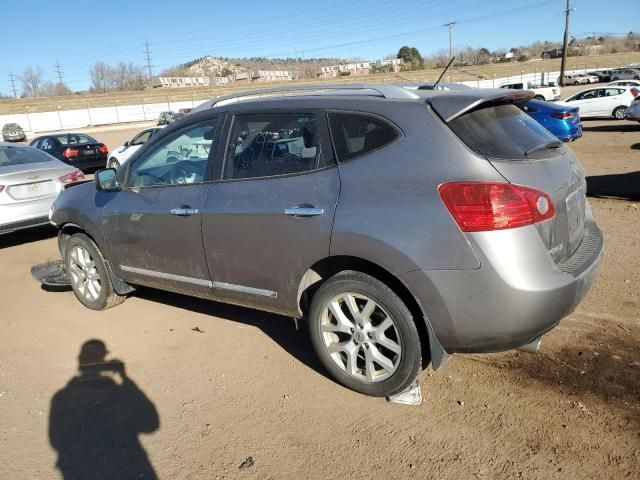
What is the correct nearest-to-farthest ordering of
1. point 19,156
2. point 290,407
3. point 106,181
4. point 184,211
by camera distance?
point 290,407, point 184,211, point 106,181, point 19,156

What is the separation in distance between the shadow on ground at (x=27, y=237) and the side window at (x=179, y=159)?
183 inches

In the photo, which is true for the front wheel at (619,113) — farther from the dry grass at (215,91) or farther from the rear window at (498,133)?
the dry grass at (215,91)

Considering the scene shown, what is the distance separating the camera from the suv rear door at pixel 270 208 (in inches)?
125

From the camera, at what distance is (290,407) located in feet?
10.6

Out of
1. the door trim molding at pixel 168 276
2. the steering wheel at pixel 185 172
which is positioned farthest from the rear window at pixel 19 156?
the steering wheel at pixel 185 172

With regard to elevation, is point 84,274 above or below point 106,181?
below

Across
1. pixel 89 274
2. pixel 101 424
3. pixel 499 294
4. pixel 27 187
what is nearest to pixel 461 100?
pixel 499 294

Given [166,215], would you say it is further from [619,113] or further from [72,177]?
[619,113]

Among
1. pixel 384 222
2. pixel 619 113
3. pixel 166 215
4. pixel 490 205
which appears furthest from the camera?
pixel 619 113

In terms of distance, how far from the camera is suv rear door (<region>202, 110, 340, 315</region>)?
125 inches

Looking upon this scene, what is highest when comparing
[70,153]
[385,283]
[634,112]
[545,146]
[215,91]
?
[215,91]

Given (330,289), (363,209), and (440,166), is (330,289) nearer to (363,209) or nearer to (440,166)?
(363,209)

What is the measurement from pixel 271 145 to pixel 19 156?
6.64 meters

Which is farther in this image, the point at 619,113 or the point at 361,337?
the point at 619,113
